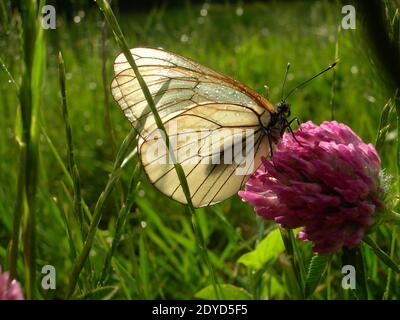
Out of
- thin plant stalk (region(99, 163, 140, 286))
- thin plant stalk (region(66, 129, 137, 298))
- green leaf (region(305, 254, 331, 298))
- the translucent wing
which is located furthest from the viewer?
the translucent wing

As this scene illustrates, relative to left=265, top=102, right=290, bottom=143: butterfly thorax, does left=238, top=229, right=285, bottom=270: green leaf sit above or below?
below

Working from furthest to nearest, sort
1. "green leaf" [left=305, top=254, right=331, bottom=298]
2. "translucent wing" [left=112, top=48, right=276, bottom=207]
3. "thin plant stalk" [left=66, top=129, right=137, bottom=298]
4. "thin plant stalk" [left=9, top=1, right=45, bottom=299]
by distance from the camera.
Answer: "translucent wing" [left=112, top=48, right=276, bottom=207] → "green leaf" [left=305, top=254, right=331, bottom=298] → "thin plant stalk" [left=66, top=129, right=137, bottom=298] → "thin plant stalk" [left=9, top=1, right=45, bottom=299]

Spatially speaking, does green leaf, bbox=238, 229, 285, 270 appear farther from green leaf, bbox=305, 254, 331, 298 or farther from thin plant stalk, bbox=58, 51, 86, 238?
thin plant stalk, bbox=58, 51, 86, 238


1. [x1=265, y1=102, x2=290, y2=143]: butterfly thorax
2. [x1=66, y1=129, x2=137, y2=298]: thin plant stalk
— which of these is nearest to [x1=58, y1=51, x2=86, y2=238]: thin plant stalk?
[x1=66, y1=129, x2=137, y2=298]: thin plant stalk

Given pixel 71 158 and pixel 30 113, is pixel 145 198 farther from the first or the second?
pixel 30 113

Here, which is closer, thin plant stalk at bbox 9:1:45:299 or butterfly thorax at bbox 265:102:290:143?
thin plant stalk at bbox 9:1:45:299

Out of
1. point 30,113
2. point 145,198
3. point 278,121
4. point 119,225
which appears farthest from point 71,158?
point 145,198

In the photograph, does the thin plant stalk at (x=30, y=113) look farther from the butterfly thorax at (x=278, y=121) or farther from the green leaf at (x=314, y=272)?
the butterfly thorax at (x=278, y=121)
